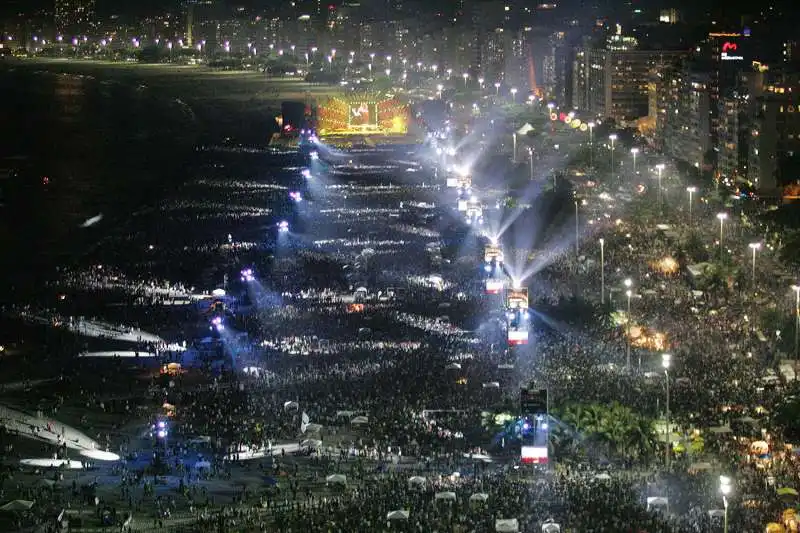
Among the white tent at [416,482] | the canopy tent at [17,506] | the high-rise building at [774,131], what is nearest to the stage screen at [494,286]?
the white tent at [416,482]

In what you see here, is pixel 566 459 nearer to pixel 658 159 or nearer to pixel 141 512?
pixel 141 512

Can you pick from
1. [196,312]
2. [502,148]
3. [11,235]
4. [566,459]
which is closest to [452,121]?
[502,148]

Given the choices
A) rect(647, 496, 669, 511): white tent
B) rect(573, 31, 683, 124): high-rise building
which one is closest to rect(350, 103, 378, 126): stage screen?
rect(573, 31, 683, 124): high-rise building

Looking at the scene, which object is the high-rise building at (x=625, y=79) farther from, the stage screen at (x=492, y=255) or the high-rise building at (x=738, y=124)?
the stage screen at (x=492, y=255)

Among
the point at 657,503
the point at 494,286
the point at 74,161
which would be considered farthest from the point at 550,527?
the point at 74,161

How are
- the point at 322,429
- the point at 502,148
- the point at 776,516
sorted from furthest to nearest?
the point at 502,148
the point at 322,429
the point at 776,516

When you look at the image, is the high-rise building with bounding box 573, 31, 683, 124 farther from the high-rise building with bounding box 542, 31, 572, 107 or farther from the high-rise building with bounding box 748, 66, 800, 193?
the high-rise building with bounding box 748, 66, 800, 193
